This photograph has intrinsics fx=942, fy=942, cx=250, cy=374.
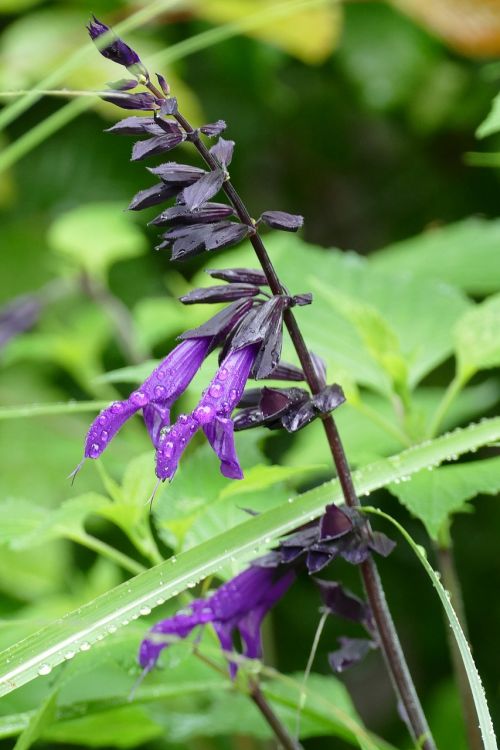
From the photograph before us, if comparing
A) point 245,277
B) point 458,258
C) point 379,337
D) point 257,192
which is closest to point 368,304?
point 379,337

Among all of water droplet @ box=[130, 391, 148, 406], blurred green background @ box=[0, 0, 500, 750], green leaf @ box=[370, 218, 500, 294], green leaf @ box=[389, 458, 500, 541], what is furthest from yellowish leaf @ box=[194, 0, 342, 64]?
water droplet @ box=[130, 391, 148, 406]

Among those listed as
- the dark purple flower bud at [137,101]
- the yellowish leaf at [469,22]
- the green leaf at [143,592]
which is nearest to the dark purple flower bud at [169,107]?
the dark purple flower bud at [137,101]

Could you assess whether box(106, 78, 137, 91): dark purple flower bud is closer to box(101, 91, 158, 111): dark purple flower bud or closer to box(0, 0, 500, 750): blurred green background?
box(101, 91, 158, 111): dark purple flower bud

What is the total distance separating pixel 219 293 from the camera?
615 millimetres

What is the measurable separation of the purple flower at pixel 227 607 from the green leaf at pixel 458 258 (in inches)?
26.6

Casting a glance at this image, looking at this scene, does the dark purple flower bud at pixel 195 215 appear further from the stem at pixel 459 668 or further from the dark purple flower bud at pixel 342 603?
the stem at pixel 459 668

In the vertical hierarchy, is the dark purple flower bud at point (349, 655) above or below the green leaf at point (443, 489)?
below

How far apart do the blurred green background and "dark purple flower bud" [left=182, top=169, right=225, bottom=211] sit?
27.3 inches

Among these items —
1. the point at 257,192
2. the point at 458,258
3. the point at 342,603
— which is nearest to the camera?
the point at 342,603

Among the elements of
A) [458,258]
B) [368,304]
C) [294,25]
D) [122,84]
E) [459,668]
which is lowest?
[459,668]

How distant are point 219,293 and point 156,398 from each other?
8 centimetres

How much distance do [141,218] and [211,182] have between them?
177 cm

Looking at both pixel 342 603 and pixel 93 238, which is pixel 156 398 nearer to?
pixel 342 603

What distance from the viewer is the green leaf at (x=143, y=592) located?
55cm
